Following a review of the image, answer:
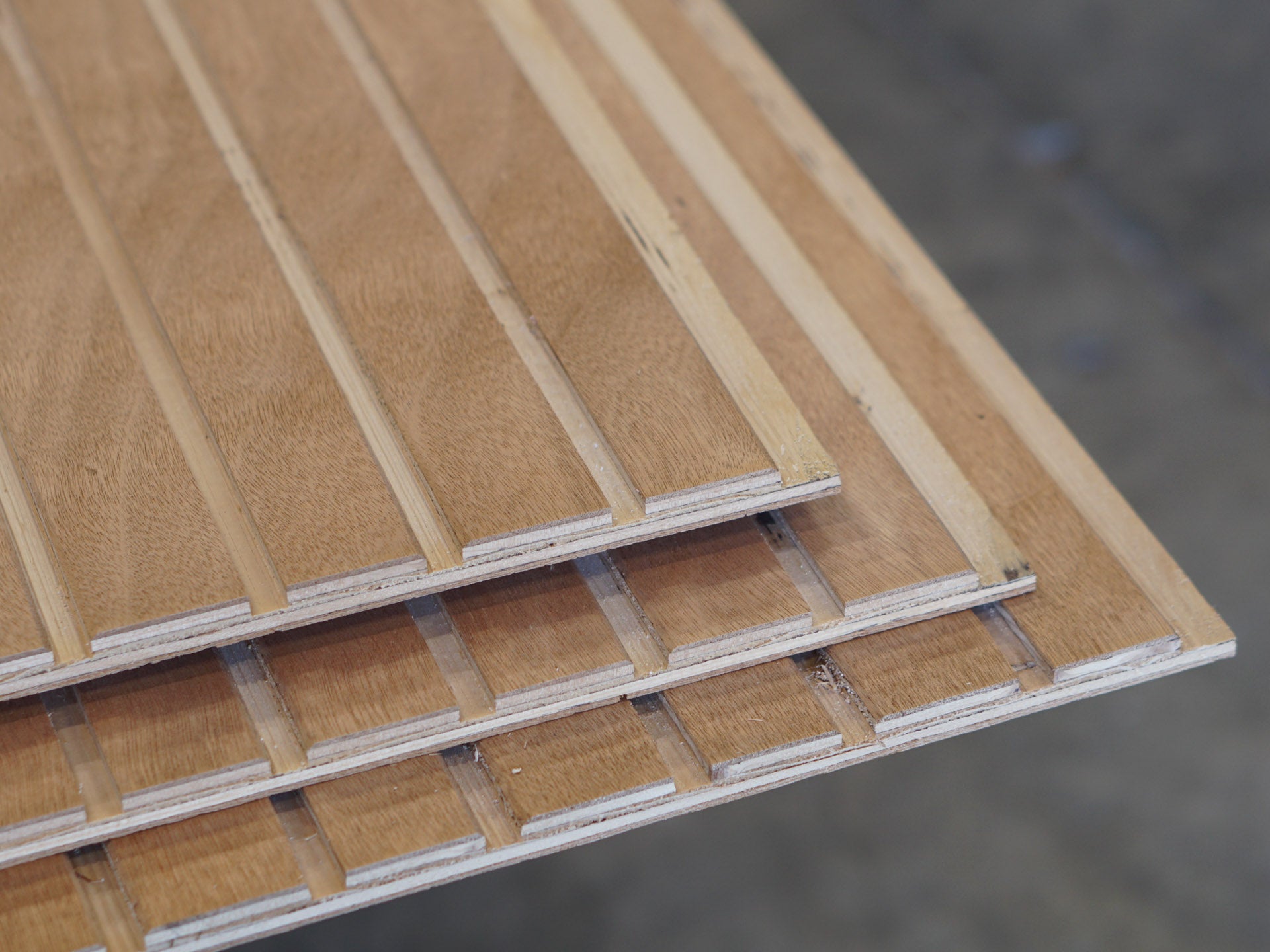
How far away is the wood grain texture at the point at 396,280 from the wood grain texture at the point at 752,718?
0.29m

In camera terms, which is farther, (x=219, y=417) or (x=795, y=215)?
(x=795, y=215)

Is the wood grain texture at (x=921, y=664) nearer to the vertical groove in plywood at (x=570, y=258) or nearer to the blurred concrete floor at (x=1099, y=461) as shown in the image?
the vertical groove in plywood at (x=570, y=258)

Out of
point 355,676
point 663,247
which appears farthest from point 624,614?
point 663,247

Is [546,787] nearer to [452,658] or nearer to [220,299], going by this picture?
[452,658]

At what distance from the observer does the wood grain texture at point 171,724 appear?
1.49 meters

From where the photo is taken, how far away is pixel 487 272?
183 centimetres

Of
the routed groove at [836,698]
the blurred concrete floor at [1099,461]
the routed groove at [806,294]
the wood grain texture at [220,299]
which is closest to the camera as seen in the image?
the wood grain texture at [220,299]

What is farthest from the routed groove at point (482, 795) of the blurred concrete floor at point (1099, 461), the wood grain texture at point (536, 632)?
the blurred concrete floor at point (1099, 461)

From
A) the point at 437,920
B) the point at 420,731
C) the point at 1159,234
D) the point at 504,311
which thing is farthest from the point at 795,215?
the point at 1159,234

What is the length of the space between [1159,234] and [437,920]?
3160 mm

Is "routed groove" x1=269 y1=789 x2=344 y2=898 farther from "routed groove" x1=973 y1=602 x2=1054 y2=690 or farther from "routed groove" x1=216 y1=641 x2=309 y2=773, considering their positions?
"routed groove" x1=973 y1=602 x2=1054 y2=690

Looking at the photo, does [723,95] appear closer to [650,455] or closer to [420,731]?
[650,455]

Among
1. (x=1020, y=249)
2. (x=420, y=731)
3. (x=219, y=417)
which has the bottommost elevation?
(x=420, y=731)

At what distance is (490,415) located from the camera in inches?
65.1
